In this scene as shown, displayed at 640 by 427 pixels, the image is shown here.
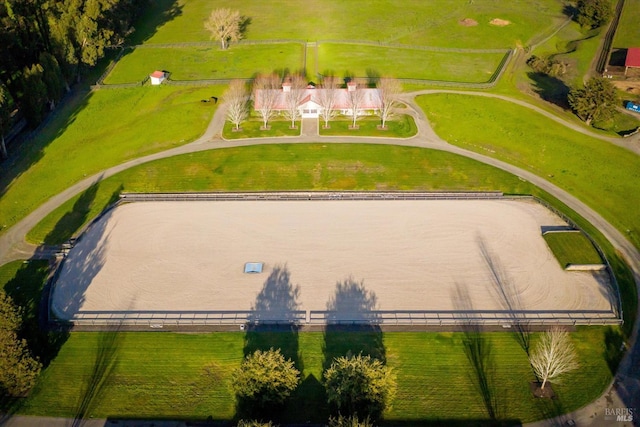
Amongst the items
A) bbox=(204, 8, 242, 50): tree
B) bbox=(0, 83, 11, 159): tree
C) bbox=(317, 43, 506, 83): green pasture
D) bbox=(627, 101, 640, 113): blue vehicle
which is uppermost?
bbox=(204, 8, 242, 50): tree

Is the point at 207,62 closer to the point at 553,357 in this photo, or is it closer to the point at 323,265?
the point at 323,265

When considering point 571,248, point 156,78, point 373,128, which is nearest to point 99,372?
point 571,248

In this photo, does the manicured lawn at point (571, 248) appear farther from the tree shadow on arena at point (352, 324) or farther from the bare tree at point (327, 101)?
the bare tree at point (327, 101)

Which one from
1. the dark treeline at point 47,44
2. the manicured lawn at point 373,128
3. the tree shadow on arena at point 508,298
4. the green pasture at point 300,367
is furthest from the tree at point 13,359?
the manicured lawn at point 373,128

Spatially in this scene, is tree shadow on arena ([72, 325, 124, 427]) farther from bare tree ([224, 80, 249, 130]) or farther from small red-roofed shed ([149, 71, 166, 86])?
small red-roofed shed ([149, 71, 166, 86])

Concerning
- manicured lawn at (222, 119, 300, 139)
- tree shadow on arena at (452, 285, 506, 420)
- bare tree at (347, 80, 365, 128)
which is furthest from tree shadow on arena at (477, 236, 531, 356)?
manicured lawn at (222, 119, 300, 139)

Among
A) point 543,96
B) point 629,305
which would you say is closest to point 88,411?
point 629,305
